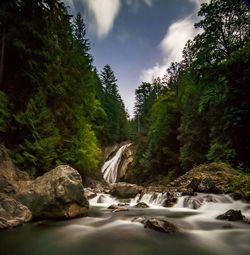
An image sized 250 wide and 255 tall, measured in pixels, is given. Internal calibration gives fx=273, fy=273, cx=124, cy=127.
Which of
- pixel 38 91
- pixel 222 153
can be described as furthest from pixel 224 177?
pixel 38 91

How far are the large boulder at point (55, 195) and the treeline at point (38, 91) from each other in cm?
415

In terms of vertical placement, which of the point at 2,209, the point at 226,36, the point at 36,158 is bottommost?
the point at 2,209

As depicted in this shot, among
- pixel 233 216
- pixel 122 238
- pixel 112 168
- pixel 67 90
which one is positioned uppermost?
pixel 67 90

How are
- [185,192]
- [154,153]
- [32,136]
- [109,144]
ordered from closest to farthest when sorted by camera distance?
[185,192]
[32,136]
[154,153]
[109,144]

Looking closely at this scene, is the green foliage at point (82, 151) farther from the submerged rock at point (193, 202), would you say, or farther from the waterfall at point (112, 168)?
the waterfall at point (112, 168)

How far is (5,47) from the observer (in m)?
15.2

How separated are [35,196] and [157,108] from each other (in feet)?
86.8

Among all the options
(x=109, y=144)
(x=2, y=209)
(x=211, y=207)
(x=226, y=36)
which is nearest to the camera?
(x=2, y=209)

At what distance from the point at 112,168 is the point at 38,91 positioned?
72.4 ft

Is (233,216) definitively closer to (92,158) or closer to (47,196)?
(47,196)

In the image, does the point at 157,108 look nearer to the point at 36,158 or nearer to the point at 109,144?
the point at 109,144

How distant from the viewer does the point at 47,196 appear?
8977 millimetres

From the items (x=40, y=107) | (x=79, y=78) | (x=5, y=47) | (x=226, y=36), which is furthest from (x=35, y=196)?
(x=226, y=36)

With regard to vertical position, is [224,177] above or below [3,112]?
below
